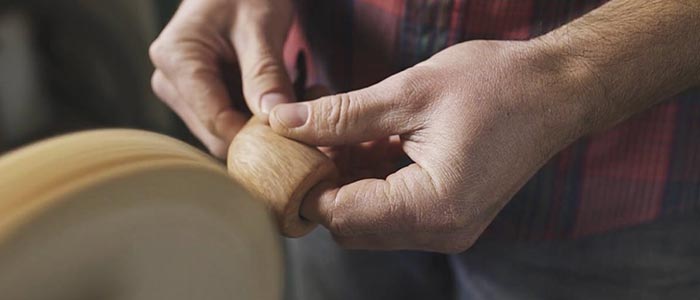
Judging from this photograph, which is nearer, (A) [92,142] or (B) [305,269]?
(A) [92,142]

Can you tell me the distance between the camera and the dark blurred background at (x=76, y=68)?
58.0 inches

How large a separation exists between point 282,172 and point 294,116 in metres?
0.04

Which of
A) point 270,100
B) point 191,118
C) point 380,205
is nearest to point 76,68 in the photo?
point 191,118

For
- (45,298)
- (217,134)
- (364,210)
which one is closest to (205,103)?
(217,134)

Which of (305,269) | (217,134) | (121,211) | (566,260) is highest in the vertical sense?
(121,211)

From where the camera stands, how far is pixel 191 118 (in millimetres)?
697

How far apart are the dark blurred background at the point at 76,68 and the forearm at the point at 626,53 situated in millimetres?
973

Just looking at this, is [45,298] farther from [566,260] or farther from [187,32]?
[566,260]

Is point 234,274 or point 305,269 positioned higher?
point 234,274

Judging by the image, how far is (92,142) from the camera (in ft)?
1.41

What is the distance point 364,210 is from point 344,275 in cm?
31

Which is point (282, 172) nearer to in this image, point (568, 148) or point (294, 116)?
point (294, 116)

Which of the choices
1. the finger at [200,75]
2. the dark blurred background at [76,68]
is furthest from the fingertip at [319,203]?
the dark blurred background at [76,68]

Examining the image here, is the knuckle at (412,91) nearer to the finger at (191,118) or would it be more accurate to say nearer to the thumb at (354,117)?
the thumb at (354,117)
